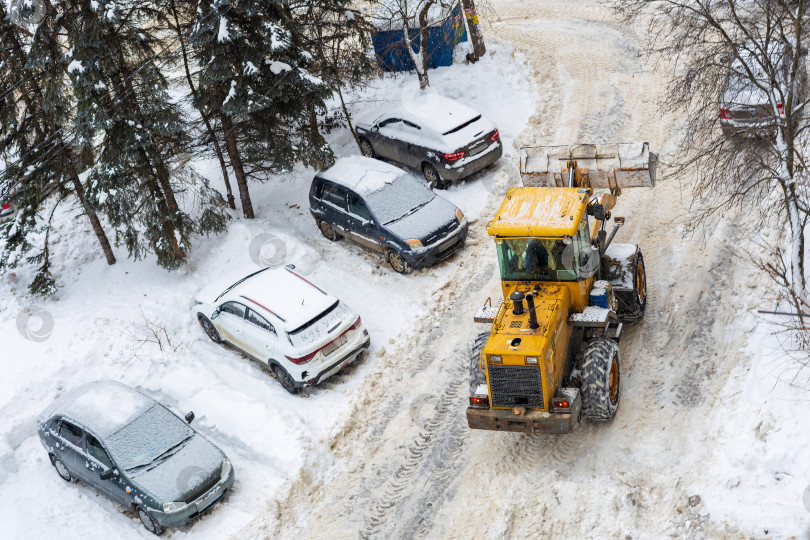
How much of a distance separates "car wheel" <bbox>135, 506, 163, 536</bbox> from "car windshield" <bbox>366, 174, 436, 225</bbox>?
736 cm

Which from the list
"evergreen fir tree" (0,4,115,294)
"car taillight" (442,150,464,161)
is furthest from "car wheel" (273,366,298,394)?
"car taillight" (442,150,464,161)

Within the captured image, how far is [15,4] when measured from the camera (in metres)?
15.0

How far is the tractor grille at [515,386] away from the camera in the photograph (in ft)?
34.2

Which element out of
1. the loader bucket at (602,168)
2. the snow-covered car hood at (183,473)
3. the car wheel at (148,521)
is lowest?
the car wheel at (148,521)

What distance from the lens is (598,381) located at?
1080 cm

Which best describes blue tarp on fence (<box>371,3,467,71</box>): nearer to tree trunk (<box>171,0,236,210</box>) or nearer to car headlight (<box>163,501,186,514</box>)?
tree trunk (<box>171,0,236,210</box>)

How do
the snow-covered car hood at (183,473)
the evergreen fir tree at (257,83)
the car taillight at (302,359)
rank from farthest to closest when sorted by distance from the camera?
the evergreen fir tree at (257,83), the car taillight at (302,359), the snow-covered car hood at (183,473)

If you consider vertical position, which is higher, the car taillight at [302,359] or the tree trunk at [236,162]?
the tree trunk at [236,162]

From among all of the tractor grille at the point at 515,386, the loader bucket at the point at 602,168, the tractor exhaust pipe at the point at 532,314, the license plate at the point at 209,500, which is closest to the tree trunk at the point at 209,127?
the loader bucket at the point at 602,168

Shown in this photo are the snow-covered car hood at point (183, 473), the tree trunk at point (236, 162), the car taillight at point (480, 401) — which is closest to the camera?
the car taillight at point (480, 401)

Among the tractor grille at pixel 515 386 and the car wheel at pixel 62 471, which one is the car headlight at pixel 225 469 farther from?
the tractor grille at pixel 515 386

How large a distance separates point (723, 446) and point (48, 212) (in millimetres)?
17501

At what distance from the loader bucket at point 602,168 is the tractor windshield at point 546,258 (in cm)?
237

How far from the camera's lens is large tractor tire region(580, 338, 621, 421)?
35.4 ft
